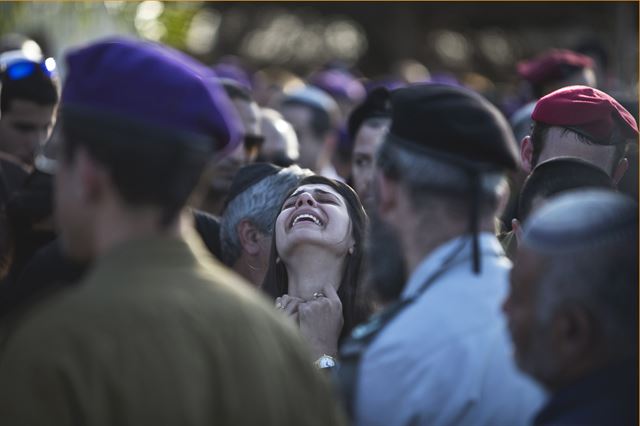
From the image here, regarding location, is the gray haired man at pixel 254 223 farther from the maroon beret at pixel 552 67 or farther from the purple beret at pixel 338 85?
the purple beret at pixel 338 85

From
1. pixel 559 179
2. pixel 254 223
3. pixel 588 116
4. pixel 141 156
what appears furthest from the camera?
pixel 254 223

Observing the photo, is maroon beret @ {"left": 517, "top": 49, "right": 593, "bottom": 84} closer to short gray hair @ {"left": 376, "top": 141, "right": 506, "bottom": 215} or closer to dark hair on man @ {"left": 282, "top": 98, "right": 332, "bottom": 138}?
dark hair on man @ {"left": 282, "top": 98, "right": 332, "bottom": 138}

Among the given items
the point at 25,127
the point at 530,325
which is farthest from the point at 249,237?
the point at 530,325

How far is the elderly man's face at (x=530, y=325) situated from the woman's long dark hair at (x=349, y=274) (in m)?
2.00

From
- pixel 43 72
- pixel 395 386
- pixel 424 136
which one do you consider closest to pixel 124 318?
pixel 395 386

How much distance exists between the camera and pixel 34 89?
24.2 feet

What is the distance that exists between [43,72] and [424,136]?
4.35 metres

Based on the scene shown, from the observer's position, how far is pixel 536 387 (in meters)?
3.32

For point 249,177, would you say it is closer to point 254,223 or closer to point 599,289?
point 254,223

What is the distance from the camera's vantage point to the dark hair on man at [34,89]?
7.33m

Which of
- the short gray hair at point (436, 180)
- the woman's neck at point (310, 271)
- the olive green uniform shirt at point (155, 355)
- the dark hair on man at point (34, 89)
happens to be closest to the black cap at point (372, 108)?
the dark hair on man at point (34, 89)

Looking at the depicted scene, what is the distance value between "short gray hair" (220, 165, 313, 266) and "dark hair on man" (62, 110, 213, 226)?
2737 mm

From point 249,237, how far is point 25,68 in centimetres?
234

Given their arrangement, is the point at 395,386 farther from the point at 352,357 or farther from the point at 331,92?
the point at 331,92
